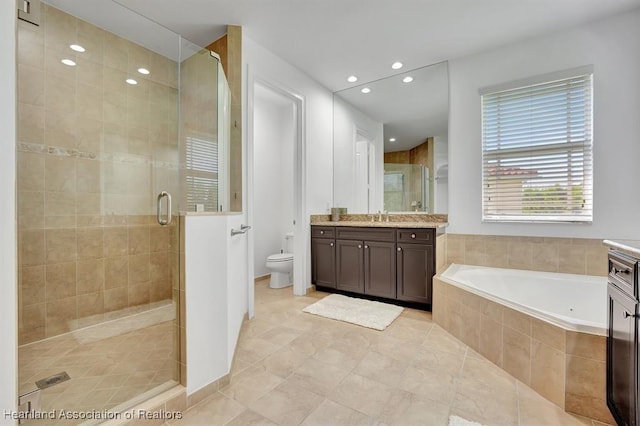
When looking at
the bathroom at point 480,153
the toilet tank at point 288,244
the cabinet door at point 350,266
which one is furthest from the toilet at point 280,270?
the cabinet door at point 350,266

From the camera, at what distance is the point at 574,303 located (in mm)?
2287

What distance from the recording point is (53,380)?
1.37m

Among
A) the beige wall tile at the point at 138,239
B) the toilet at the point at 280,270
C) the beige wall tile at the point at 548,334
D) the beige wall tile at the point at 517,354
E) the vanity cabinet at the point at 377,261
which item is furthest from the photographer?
the toilet at the point at 280,270

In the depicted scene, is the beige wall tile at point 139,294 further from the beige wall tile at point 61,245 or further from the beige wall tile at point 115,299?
the beige wall tile at point 61,245

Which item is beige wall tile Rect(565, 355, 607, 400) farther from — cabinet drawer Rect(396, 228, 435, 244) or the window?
the window

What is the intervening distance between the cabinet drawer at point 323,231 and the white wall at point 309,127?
0.10 meters

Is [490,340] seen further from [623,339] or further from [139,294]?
[139,294]

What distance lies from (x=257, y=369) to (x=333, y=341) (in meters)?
0.65

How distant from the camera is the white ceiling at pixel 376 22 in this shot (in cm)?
225

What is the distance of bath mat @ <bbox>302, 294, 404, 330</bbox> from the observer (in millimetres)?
2561

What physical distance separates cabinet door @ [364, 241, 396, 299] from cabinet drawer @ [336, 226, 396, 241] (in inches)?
2.6

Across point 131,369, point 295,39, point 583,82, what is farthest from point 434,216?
point 131,369

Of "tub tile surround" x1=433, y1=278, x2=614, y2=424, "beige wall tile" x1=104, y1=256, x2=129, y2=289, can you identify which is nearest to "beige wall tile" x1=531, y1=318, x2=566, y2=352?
"tub tile surround" x1=433, y1=278, x2=614, y2=424

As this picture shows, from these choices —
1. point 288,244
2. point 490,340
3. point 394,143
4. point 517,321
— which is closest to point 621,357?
point 517,321
